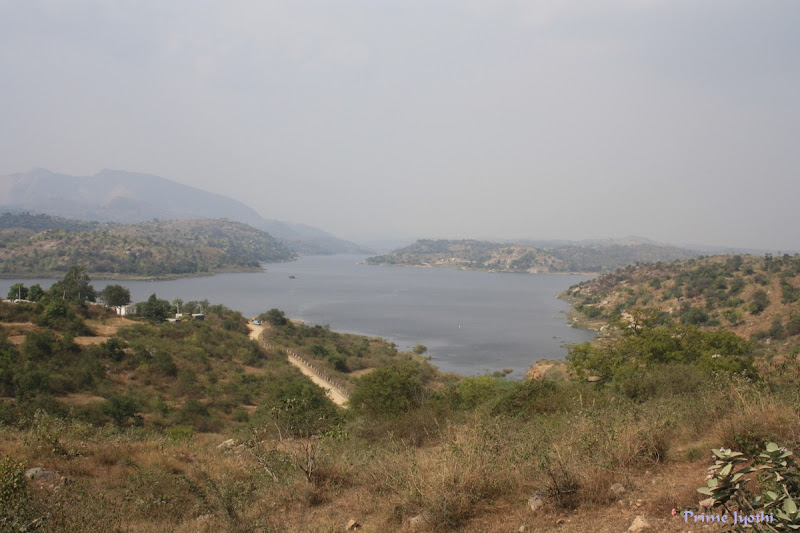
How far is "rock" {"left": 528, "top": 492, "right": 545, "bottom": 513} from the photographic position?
4113 millimetres

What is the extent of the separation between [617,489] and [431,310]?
235 feet

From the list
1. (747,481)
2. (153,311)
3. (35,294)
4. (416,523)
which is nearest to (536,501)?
(416,523)

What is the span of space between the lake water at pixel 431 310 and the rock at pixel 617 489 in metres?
34.8

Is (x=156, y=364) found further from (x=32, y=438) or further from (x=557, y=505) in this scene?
(x=557, y=505)

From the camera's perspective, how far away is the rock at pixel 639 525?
3393 mm

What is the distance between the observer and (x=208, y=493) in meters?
5.00

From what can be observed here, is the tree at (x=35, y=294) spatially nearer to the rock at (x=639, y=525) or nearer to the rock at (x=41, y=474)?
the rock at (x=41, y=474)

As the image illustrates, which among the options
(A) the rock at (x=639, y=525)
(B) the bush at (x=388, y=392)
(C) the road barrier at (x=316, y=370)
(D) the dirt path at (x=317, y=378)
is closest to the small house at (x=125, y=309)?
(D) the dirt path at (x=317, y=378)

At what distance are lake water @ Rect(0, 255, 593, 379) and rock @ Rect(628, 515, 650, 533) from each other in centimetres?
3560

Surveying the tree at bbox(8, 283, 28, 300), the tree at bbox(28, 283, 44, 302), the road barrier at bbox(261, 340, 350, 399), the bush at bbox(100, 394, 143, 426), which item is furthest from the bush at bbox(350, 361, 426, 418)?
the tree at bbox(8, 283, 28, 300)

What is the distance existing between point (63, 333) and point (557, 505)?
1082 inches

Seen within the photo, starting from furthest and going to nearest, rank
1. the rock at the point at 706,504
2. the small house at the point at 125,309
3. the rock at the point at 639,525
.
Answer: the small house at the point at 125,309, the rock at the point at 639,525, the rock at the point at 706,504

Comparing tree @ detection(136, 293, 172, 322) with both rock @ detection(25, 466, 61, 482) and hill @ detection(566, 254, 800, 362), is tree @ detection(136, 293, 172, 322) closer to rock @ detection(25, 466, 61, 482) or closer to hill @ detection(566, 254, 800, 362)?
rock @ detection(25, 466, 61, 482)

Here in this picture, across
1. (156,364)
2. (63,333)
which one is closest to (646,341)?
(156,364)
